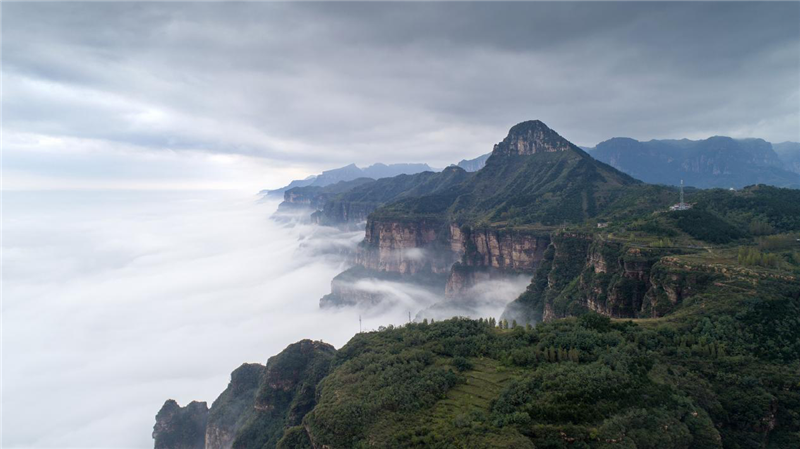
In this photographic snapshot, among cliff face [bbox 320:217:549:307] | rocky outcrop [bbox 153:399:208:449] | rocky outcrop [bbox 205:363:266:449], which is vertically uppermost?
cliff face [bbox 320:217:549:307]

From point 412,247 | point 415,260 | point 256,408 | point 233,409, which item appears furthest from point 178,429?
point 412,247

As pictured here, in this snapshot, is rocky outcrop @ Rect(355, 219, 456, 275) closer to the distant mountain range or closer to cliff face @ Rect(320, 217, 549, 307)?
cliff face @ Rect(320, 217, 549, 307)

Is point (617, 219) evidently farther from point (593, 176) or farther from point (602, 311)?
point (593, 176)

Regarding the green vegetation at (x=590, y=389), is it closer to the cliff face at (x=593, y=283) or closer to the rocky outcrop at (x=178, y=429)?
the cliff face at (x=593, y=283)

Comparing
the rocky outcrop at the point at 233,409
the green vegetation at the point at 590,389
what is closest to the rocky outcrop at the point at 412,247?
the rocky outcrop at the point at 233,409

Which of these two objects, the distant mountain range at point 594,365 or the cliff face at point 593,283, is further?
the cliff face at point 593,283

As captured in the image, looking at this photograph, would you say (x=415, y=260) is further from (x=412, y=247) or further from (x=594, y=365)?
(x=594, y=365)

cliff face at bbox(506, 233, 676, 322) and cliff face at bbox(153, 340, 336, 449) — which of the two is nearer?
cliff face at bbox(506, 233, 676, 322)

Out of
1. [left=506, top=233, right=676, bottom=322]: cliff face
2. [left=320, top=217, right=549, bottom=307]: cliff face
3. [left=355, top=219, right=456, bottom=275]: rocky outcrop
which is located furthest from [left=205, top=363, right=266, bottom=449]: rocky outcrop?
[left=355, top=219, right=456, bottom=275]: rocky outcrop

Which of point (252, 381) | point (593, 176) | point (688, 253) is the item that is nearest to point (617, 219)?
point (688, 253)
